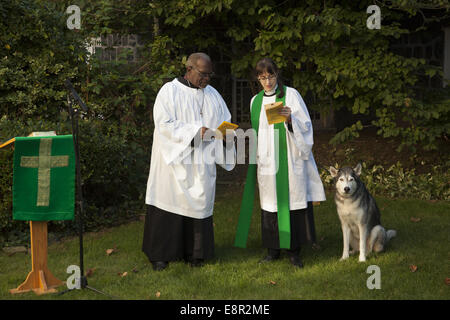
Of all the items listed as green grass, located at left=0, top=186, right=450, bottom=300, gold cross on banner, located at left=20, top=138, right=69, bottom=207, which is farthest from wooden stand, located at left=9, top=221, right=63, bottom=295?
gold cross on banner, located at left=20, top=138, right=69, bottom=207

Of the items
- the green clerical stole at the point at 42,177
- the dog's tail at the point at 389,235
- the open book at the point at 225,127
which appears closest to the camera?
the green clerical stole at the point at 42,177

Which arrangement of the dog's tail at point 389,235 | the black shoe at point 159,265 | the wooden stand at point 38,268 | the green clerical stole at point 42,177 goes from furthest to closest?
the dog's tail at point 389,235 → the black shoe at point 159,265 → the wooden stand at point 38,268 → the green clerical stole at point 42,177

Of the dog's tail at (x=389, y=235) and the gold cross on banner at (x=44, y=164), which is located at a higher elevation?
the gold cross on banner at (x=44, y=164)

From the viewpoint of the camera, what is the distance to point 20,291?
5117 millimetres

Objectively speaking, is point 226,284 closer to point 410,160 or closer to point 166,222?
point 166,222

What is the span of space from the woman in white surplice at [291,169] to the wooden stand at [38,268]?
2.10 metres

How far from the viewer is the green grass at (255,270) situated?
5.11 meters

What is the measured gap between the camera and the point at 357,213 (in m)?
5.84

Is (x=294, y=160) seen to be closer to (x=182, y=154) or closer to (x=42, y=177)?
(x=182, y=154)

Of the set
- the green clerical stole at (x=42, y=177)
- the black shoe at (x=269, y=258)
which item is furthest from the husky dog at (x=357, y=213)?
the green clerical stole at (x=42, y=177)

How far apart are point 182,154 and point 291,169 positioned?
109 cm

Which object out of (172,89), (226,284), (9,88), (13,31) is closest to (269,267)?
(226,284)
